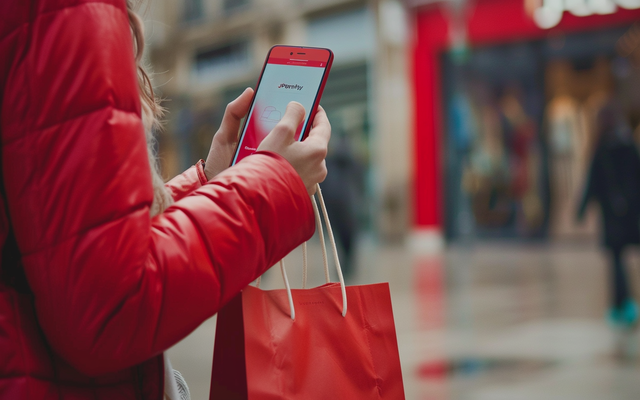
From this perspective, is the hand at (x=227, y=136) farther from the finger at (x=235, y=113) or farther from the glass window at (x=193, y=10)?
the glass window at (x=193, y=10)

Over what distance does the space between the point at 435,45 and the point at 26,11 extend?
14.1 metres

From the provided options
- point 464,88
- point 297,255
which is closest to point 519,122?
point 464,88

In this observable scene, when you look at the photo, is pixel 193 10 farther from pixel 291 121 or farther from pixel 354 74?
pixel 291 121

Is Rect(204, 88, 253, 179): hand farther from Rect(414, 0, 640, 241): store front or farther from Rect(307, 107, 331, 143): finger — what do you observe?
Rect(414, 0, 640, 241): store front

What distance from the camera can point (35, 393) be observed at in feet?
2.82

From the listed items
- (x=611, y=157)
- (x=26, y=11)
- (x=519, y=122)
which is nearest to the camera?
(x=26, y=11)

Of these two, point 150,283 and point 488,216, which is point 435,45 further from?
point 150,283

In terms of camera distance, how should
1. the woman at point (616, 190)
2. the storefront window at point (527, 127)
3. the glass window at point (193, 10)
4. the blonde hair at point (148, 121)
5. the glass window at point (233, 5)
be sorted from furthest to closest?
the glass window at point (193, 10)
the glass window at point (233, 5)
the storefront window at point (527, 127)
the woman at point (616, 190)
the blonde hair at point (148, 121)

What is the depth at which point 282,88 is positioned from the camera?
1325 mm

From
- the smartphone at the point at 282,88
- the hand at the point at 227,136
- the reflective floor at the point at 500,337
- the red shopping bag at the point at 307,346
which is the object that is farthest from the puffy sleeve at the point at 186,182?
the reflective floor at the point at 500,337

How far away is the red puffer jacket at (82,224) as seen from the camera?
814mm

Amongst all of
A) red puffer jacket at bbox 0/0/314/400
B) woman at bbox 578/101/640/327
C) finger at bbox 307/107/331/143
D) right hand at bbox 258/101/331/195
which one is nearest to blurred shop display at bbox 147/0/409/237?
woman at bbox 578/101/640/327

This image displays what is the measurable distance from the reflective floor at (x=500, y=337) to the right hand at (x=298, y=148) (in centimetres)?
272

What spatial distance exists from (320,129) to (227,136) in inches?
14.1
